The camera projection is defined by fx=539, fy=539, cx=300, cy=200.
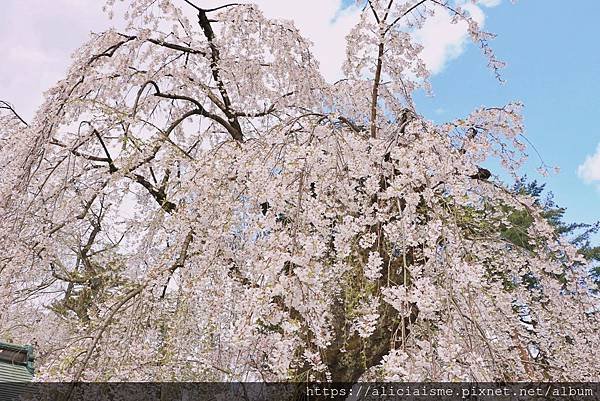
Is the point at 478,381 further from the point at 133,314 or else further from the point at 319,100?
the point at 319,100

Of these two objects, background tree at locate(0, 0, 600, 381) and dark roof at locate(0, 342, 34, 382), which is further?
dark roof at locate(0, 342, 34, 382)

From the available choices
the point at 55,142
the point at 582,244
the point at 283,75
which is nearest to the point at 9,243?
the point at 55,142

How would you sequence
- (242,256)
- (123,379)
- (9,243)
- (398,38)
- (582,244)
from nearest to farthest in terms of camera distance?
1. (123,379)
2. (242,256)
3. (9,243)
4. (398,38)
5. (582,244)

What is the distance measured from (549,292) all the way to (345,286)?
66.3 inches

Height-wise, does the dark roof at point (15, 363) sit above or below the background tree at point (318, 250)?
below

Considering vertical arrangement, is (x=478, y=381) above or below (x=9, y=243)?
below

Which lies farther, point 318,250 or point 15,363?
point 15,363

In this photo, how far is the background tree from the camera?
2551mm

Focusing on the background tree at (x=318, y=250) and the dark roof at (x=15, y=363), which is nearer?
the background tree at (x=318, y=250)

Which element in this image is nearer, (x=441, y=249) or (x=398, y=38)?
(x=441, y=249)

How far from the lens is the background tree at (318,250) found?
2551 mm

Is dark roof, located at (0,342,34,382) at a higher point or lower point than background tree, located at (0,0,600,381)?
lower

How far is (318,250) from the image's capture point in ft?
8.21

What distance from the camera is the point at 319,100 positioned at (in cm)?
584
